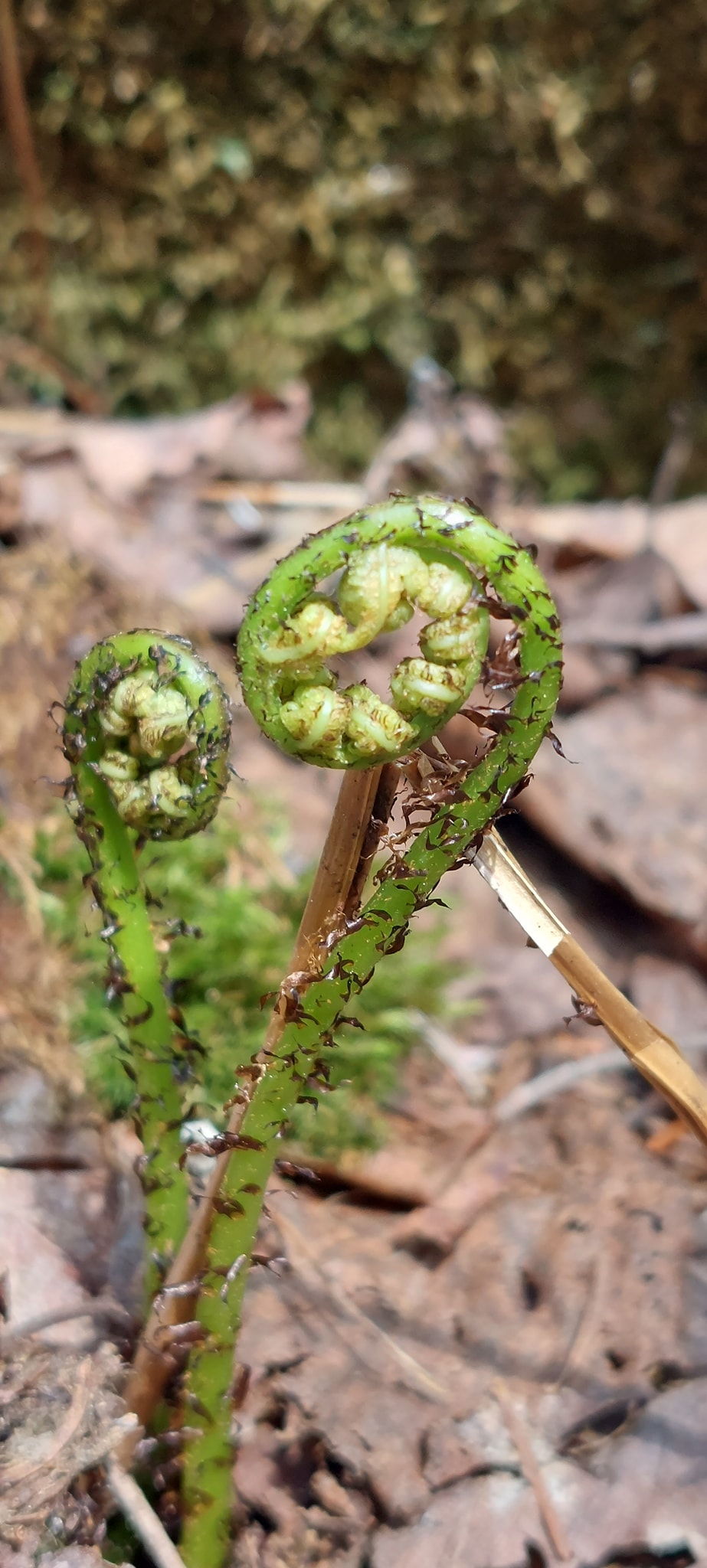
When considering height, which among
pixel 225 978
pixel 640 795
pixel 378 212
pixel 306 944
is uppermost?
pixel 378 212

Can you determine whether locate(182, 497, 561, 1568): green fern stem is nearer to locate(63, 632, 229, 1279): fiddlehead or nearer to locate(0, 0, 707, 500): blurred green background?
locate(63, 632, 229, 1279): fiddlehead

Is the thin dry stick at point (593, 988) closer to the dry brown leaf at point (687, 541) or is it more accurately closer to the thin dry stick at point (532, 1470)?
the thin dry stick at point (532, 1470)

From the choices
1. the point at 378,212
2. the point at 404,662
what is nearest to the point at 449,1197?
the point at 404,662

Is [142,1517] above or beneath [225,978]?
beneath

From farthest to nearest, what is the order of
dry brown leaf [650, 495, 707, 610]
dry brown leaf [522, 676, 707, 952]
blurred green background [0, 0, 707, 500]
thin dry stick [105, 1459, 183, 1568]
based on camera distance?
blurred green background [0, 0, 707, 500]
dry brown leaf [650, 495, 707, 610]
dry brown leaf [522, 676, 707, 952]
thin dry stick [105, 1459, 183, 1568]

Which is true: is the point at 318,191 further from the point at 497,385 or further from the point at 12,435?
the point at 12,435

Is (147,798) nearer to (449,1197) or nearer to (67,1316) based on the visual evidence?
(67,1316)

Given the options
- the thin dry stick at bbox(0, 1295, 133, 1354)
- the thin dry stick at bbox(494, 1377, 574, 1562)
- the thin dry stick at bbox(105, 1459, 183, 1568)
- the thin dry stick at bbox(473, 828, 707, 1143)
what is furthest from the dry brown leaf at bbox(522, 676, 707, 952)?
the thin dry stick at bbox(105, 1459, 183, 1568)
